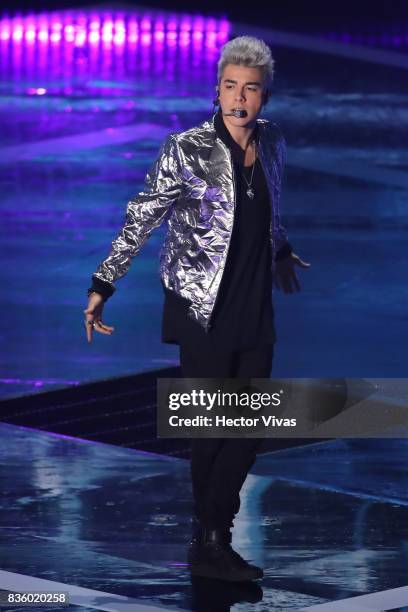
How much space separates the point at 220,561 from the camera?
6305 millimetres

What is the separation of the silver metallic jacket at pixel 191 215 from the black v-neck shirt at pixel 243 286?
1.3 inches

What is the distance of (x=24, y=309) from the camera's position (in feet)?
36.0

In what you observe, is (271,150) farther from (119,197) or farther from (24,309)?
(119,197)

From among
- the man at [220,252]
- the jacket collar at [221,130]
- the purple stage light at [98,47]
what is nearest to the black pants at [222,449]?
the man at [220,252]

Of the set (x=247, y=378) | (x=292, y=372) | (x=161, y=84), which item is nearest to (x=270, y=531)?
(x=247, y=378)

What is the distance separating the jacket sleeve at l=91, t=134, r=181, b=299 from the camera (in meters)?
6.29

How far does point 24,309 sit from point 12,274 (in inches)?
38.8

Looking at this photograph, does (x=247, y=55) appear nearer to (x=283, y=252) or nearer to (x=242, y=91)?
(x=242, y=91)

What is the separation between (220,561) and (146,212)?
1.20 meters

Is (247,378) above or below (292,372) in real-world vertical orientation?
above

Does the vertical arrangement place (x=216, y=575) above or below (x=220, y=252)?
below

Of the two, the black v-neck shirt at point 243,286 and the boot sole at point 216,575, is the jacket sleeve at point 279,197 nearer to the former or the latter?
the black v-neck shirt at point 243,286

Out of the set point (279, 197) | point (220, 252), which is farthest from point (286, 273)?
point (220, 252)

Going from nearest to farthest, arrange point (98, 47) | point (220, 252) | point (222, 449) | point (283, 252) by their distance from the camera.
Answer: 1. point (220, 252)
2. point (222, 449)
3. point (283, 252)
4. point (98, 47)
